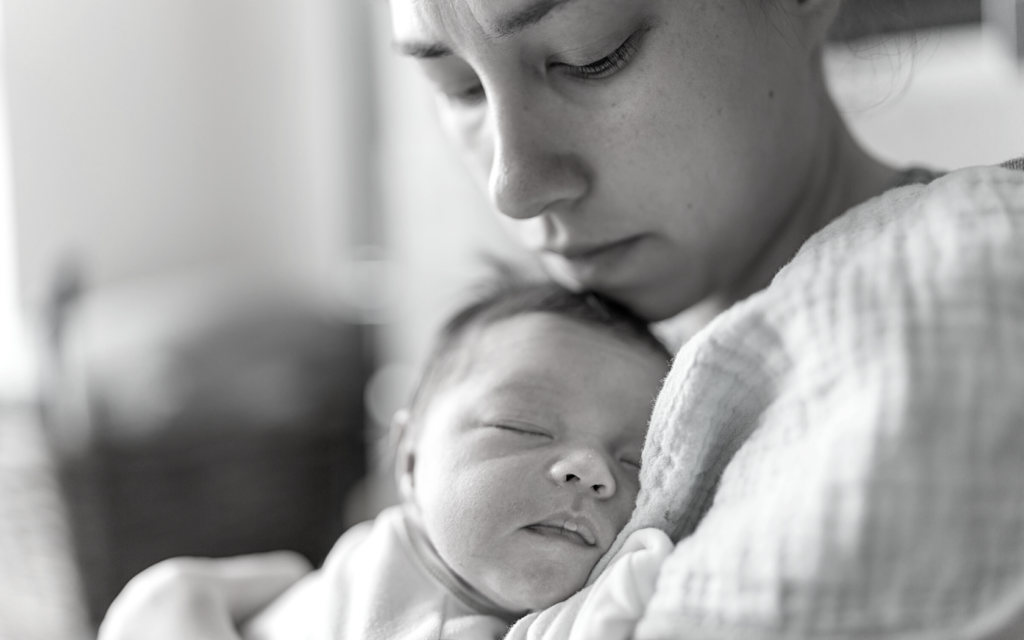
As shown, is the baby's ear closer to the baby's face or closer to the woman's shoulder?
the baby's face

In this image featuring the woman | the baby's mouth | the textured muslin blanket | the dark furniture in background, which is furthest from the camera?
the dark furniture in background

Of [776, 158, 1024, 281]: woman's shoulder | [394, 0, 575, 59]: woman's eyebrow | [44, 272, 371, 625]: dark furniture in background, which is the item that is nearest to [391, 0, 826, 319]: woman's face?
[394, 0, 575, 59]: woman's eyebrow

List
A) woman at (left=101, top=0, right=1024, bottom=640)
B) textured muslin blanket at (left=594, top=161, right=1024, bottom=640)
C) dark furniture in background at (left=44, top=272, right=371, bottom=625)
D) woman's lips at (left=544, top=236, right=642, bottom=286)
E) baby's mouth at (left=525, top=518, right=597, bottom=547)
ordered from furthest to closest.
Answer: dark furniture in background at (left=44, top=272, right=371, bottom=625) < woman's lips at (left=544, top=236, right=642, bottom=286) < baby's mouth at (left=525, top=518, right=597, bottom=547) < woman at (left=101, top=0, right=1024, bottom=640) < textured muslin blanket at (left=594, top=161, right=1024, bottom=640)

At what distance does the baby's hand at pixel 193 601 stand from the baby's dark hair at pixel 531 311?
24 centimetres

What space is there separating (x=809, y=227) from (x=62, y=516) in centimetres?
125

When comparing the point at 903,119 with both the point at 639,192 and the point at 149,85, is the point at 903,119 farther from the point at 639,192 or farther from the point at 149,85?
the point at 149,85

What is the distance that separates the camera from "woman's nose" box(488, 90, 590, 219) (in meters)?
0.70

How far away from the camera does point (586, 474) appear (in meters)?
0.68

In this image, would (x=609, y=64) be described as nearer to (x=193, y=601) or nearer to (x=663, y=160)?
(x=663, y=160)

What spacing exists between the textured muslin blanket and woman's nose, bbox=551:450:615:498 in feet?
0.58

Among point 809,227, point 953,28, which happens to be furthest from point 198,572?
point 953,28

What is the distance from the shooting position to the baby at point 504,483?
67cm

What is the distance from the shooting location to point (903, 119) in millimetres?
1550

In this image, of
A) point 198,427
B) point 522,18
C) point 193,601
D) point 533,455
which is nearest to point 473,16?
point 522,18
